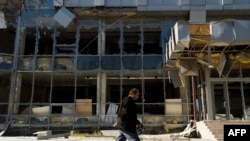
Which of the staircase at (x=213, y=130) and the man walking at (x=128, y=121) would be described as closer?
the man walking at (x=128, y=121)

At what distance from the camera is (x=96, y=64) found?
68.2 feet

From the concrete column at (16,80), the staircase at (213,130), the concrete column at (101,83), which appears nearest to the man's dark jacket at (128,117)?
the staircase at (213,130)

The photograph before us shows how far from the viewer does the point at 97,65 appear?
20766 mm

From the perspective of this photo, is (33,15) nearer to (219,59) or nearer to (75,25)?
(75,25)

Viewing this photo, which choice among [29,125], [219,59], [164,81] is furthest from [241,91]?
[29,125]

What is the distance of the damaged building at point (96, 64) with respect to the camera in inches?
786

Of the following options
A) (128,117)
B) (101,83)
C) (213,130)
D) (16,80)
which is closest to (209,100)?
(213,130)

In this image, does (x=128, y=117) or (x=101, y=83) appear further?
(x=101, y=83)

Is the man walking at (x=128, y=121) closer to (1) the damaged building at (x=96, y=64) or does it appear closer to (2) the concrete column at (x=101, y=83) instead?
(1) the damaged building at (x=96, y=64)

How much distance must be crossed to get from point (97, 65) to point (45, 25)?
13.3 feet

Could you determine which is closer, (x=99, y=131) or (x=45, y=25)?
(x=99, y=131)

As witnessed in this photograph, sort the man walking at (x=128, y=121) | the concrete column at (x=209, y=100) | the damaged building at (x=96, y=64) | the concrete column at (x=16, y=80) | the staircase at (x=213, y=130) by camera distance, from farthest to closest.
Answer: the concrete column at (x=16, y=80) < the damaged building at (x=96, y=64) < the concrete column at (x=209, y=100) < the staircase at (x=213, y=130) < the man walking at (x=128, y=121)

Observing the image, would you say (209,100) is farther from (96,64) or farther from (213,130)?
(96,64)

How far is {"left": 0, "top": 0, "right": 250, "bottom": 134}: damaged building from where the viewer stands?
19969mm
